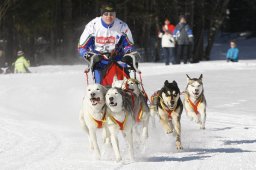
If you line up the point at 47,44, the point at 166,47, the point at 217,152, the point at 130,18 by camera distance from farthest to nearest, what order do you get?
the point at 47,44, the point at 130,18, the point at 166,47, the point at 217,152

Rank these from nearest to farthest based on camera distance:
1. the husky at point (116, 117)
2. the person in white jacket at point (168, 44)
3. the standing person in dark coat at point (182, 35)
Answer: the husky at point (116, 117)
the person in white jacket at point (168, 44)
the standing person in dark coat at point (182, 35)

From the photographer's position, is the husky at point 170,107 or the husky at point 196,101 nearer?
the husky at point 170,107

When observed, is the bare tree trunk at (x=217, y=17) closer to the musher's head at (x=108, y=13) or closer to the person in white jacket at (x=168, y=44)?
the person in white jacket at (x=168, y=44)

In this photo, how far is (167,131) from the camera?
850 centimetres

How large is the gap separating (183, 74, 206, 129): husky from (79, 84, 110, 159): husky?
9.24 feet

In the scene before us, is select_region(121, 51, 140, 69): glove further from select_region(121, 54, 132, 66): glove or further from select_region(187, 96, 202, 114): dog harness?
select_region(187, 96, 202, 114): dog harness

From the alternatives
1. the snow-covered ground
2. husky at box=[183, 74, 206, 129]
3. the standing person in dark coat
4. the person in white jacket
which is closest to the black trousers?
the standing person in dark coat

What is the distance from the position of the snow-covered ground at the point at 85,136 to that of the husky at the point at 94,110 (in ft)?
0.96

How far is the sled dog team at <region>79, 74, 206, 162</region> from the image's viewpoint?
7285 millimetres

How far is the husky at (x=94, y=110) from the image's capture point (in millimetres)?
7309

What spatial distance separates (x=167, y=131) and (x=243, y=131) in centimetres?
209

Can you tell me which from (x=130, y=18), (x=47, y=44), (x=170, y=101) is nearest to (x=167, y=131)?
(x=170, y=101)

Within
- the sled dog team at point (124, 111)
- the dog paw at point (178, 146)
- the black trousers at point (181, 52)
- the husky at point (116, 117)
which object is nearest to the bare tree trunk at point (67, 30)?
the black trousers at point (181, 52)

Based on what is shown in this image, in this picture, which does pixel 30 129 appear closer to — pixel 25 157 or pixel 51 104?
pixel 25 157
